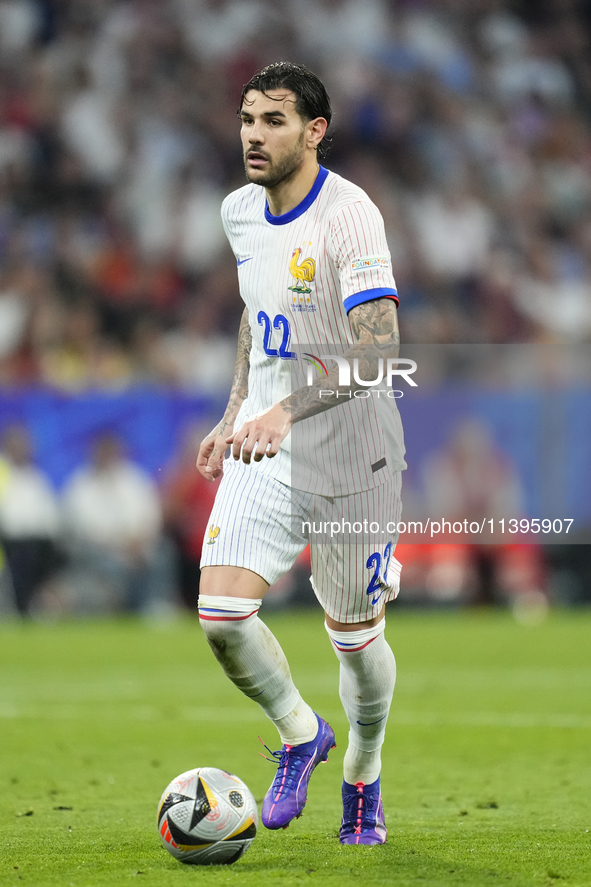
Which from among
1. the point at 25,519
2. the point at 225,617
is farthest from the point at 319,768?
the point at 25,519

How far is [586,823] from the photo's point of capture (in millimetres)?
5035

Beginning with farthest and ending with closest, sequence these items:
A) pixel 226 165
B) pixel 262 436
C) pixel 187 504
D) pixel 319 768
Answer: pixel 226 165, pixel 187 504, pixel 319 768, pixel 262 436

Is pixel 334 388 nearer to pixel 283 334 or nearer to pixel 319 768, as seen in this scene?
pixel 283 334

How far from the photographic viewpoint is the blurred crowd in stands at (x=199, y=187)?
14.1 metres

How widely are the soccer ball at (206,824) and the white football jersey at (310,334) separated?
111 centimetres

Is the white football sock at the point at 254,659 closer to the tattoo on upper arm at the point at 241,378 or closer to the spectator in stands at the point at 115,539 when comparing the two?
the tattoo on upper arm at the point at 241,378

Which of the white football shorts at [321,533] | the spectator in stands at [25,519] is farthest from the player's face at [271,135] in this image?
the spectator in stands at [25,519]

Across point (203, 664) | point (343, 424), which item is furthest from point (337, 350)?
point (203, 664)

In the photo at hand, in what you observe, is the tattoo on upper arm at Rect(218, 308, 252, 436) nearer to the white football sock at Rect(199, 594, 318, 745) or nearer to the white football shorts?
the white football shorts

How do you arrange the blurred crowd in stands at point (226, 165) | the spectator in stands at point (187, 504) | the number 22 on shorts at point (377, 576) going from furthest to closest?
the blurred crowd in stands at point (226, 165) < the spectator in stands at point (187, 504) < the number 22 on shorts at point (377, 576)

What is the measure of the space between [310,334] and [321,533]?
27.6 inches

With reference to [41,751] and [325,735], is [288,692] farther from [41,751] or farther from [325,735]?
[41,751]

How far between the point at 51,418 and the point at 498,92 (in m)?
8.56

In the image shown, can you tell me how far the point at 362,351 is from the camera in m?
4.18
